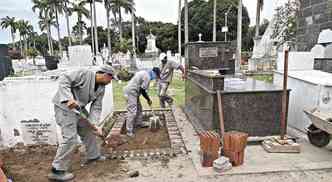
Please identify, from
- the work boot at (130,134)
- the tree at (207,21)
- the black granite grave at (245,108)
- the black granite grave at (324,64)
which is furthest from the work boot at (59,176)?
the tree at (207,21)

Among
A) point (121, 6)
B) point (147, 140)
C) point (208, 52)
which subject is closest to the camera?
point (147, 140)

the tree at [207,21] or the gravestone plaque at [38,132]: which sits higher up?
the tree at [207,21]

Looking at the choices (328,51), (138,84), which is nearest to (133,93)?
(138,84)

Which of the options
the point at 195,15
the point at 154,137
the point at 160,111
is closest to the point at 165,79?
the point at 160,111

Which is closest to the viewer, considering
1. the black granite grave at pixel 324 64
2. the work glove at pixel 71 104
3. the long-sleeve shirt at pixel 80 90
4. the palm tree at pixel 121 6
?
the work glove at pixel 71 104

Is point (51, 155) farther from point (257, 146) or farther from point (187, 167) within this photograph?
point (257, 146)

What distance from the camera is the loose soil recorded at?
427cm

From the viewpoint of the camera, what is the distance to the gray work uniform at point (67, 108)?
123 inches

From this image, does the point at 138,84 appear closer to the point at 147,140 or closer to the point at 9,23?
the point at 147,140

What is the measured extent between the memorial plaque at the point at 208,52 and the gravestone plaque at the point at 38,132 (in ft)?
13.6

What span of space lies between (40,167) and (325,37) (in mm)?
6950

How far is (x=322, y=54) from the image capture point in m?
6.34

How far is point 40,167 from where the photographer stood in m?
3.55

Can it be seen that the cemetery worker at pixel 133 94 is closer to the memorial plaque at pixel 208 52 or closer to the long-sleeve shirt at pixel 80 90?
the long-sleeve shirt at pixel 80 90
